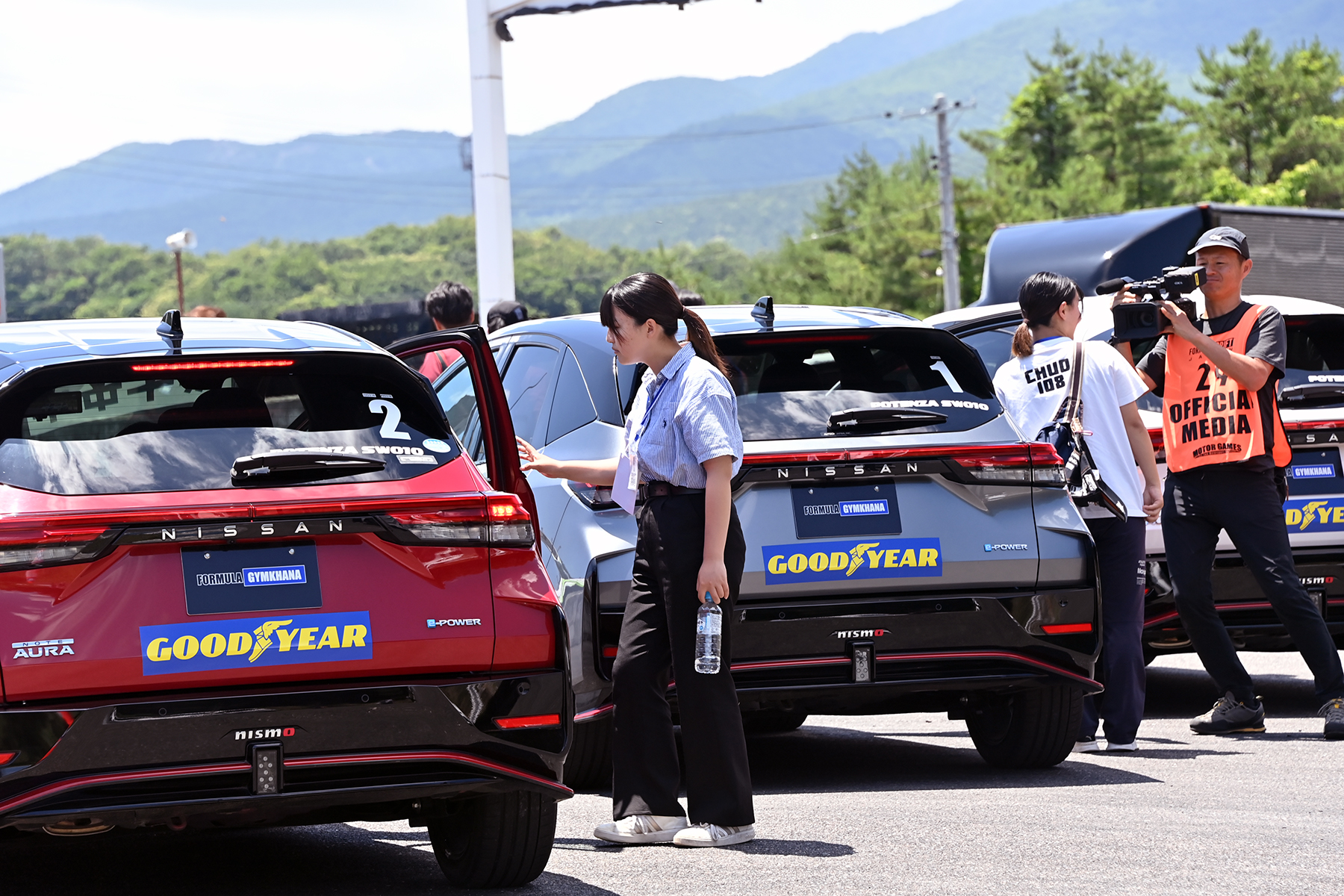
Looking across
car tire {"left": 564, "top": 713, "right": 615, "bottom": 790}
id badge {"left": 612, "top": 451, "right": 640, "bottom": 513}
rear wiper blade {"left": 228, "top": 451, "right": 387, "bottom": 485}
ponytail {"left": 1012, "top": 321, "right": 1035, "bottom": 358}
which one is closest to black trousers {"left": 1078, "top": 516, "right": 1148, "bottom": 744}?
ponytail {"left": 1012, "top": 321, "right": 1035, "bottom": 358}

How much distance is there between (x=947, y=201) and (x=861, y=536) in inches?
2076

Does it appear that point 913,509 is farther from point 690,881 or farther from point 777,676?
point 690,881

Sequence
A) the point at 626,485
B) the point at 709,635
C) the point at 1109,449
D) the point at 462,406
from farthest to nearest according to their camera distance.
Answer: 1. the point at 1109,449
2. the point at 462,406
3. the point at 626,485
4. the point at 709,635

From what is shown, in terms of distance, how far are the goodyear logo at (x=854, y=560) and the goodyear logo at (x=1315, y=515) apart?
113 inches

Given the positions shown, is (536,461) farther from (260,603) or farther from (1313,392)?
(1313,392)

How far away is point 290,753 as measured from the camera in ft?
13.8

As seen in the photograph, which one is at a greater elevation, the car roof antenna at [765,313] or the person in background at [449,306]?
the person in background at [449,306]

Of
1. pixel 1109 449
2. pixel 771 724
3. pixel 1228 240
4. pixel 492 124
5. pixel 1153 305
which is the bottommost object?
pixel 771 724

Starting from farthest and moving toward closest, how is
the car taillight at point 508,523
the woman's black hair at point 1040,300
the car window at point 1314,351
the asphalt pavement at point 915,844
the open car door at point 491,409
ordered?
the car window at point 1314,351 < the woman's black hair at point 1040,300 < the open car door at point 491,409 < the asphalt pavement at point 915,844 < the car taillight at point 508,523

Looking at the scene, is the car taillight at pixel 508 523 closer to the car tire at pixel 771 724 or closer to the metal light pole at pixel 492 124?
the car tire at pixel 771 724

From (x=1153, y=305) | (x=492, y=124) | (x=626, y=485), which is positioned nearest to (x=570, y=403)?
(x=626, y=485)

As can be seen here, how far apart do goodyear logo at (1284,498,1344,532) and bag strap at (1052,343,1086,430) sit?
1466 millimetres

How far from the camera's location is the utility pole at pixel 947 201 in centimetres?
5512

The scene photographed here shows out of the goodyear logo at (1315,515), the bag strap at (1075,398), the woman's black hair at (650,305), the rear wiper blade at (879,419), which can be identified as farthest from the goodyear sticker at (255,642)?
the goodyear logo at (1315,515)
